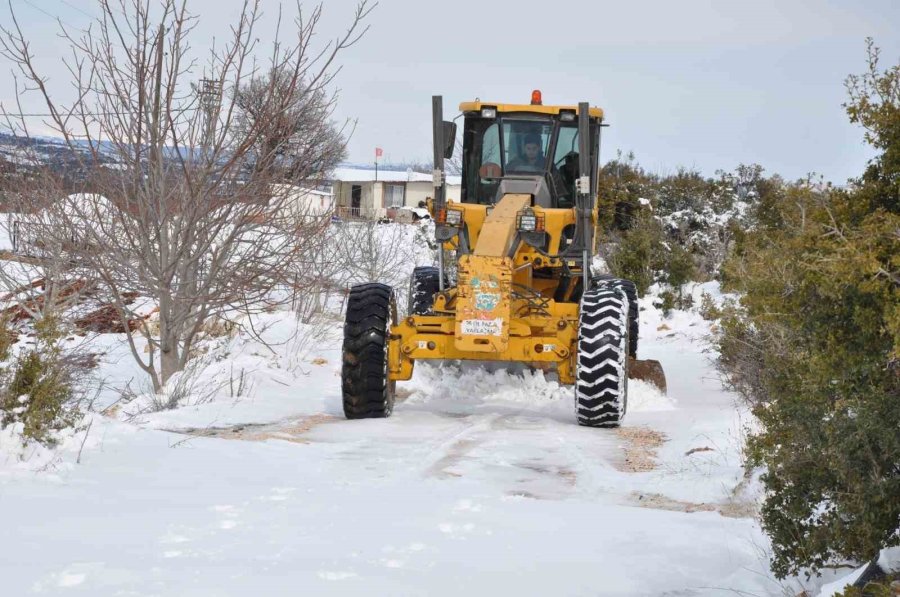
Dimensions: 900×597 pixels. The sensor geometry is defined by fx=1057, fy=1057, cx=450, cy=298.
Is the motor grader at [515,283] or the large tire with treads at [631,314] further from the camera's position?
the large tire with treads at [631,314]

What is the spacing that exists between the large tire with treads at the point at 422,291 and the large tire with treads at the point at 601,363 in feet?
12.7

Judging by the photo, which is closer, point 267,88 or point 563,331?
point 267,88

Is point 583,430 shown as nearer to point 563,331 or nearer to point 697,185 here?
point 563,331

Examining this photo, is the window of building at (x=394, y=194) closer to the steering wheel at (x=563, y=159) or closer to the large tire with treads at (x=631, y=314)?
the large tire with treads at (x=631, y=314)

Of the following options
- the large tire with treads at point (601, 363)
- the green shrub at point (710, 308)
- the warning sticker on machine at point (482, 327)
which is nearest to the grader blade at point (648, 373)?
the green shrub at point (710, 308)

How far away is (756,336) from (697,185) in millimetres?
22419

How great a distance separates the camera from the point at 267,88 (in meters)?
9.66

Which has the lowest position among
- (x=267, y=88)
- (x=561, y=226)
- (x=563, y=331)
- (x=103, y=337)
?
(x=103, y=337)

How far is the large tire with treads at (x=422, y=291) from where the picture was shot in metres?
14.1

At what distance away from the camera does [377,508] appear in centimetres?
611

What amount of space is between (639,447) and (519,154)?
4.17m

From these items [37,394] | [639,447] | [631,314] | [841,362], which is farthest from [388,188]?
[841,362]

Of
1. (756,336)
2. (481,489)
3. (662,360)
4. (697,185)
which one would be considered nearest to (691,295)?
(662,360)

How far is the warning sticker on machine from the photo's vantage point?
10.2 meters
